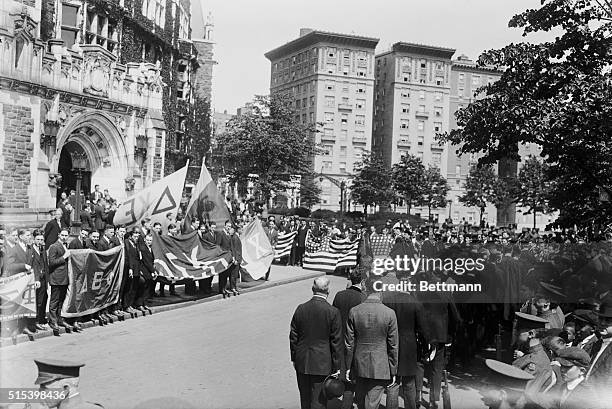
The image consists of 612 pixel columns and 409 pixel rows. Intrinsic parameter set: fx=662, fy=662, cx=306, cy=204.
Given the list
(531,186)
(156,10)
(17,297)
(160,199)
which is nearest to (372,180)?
(531,186)

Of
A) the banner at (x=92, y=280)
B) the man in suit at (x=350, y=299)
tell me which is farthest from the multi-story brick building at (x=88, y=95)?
the man in suit at (x=350, y=299)

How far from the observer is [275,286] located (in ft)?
68.1

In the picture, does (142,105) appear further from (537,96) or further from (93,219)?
(537,96)

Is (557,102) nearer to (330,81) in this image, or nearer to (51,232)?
(51,232)

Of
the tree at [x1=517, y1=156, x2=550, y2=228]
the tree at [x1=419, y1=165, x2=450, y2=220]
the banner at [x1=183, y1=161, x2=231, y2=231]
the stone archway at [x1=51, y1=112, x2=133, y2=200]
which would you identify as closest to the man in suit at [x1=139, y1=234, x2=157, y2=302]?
the banner at [x1=183, y1=161, x2=231, y2=231]

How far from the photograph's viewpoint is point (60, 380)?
5148mm

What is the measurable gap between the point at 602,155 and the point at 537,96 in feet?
4.78

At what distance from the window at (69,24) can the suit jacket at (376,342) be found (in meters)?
21.8

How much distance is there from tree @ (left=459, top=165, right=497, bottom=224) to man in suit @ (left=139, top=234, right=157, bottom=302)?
5005 cm

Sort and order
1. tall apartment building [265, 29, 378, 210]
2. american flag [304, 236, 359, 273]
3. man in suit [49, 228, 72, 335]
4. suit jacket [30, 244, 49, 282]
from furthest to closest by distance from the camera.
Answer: tall apartment building [265, 29, 378, 210] < american flag [304, 236, 359, 273] < man in suit [49, 228, 72, 335] < suit jacket [30, 244, 49, 282]

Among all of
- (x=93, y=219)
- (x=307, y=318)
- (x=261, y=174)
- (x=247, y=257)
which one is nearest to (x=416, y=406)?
(x=307, y=318)

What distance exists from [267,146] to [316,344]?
28.7m

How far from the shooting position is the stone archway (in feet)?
82.8

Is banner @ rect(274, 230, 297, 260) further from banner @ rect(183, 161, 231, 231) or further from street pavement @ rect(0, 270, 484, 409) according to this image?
street pavement @ rect(0, 270, 484, 409)
